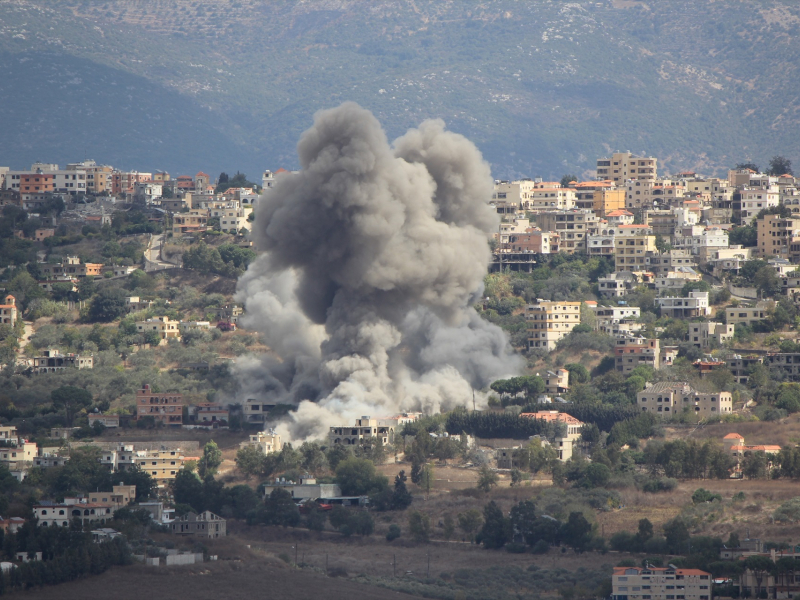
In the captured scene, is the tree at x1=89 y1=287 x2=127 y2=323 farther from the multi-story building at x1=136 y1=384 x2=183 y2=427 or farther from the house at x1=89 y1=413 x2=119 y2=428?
the house at x1=89 y1=413 x2=119 y2=428

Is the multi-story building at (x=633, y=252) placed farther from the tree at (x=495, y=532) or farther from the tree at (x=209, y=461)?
the tree at (x=495, y=532)

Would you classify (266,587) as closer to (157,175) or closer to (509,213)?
(509,213)

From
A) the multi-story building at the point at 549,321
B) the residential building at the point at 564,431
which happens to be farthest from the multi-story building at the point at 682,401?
the multi-story building at the point at 549,321

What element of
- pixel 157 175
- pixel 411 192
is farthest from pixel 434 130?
pixel 157 175

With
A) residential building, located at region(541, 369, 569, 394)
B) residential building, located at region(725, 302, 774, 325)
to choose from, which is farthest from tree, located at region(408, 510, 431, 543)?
residential building, located at region(725, 302, 774, 325)

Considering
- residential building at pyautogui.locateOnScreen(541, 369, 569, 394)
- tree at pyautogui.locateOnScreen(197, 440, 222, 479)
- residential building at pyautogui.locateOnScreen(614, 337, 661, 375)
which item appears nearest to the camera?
tree at pyautogui.locateOnScreen(197, 440, 222, 479)

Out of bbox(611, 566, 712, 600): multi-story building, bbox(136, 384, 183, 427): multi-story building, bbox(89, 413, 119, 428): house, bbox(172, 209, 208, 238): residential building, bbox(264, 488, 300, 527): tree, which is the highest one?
bbox(172, 209, 208, 238): residential building

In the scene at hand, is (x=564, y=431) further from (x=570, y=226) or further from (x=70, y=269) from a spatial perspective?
(x=70, y=269)
